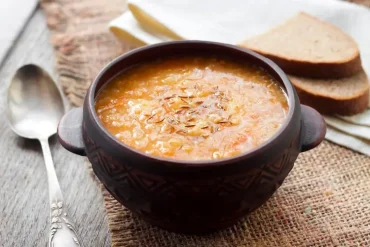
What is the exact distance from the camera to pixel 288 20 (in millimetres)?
2520

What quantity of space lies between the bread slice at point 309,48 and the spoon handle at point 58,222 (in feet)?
3.50

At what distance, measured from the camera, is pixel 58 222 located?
163 centimetres

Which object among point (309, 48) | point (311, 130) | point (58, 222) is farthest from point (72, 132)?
point (309, 48)

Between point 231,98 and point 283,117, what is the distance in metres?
0.17

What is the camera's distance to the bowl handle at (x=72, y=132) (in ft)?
5.23

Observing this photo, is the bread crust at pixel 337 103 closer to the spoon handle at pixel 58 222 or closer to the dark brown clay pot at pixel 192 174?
the dark brown clay pot at pixel 192 174

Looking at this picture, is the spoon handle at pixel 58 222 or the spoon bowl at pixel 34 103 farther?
the spoon bowl at pixel 34 103

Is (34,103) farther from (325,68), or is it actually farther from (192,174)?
(325,68)

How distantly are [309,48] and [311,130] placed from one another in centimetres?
81

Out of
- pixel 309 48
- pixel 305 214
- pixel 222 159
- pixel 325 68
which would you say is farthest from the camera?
pixel 309 48

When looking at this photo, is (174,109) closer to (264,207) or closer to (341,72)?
(264,207)

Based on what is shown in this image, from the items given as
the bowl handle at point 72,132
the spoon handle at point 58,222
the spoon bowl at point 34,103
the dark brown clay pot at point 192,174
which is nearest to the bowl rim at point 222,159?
the dark brown clay pot at point 192,174

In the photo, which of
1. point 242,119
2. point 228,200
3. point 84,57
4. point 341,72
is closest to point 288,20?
point 341,72

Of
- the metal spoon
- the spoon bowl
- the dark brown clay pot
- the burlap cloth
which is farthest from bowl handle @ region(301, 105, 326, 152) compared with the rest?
the spoon bowl
